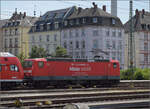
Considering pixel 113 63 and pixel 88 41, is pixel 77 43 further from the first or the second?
pixel 113 63

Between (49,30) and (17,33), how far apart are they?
1054 centimetres

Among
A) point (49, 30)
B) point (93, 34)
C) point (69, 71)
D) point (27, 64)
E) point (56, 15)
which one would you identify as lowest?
point (69, 71)

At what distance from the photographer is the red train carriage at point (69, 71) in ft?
108

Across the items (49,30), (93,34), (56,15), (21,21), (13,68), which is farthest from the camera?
(21,21)

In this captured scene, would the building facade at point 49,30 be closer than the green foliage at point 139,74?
No

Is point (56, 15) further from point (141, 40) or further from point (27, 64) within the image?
point (27, 64)

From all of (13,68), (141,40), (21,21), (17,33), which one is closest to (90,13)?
(141,40)

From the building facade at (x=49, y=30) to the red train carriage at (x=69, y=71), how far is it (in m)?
39.3

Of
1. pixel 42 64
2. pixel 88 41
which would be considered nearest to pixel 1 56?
pixel 42 64

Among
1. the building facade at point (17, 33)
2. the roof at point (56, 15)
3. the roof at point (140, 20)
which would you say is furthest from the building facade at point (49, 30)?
the roof at point (140, 20)

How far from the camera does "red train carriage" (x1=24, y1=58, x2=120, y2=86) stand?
108 feet

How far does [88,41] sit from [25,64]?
125 ft

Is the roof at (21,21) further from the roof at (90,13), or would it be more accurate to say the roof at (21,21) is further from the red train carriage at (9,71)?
the red train carriage at (9,71)

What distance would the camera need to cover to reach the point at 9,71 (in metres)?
31.1
